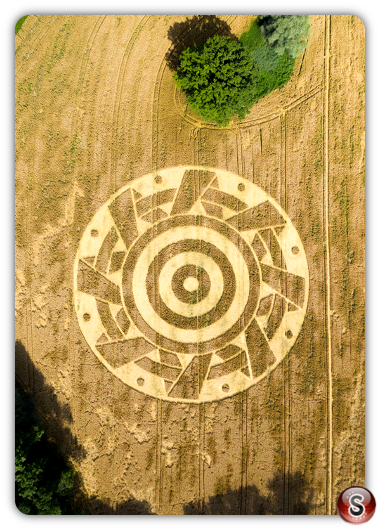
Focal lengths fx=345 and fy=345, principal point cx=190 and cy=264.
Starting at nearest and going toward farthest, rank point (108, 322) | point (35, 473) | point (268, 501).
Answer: point (35, 473)
point (268, 501)
point (108, 322)

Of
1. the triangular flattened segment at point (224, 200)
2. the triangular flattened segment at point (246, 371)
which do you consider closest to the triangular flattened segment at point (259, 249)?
the triangular flattened segment at point (224, 200)

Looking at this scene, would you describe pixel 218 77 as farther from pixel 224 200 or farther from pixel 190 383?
pixel 190 383

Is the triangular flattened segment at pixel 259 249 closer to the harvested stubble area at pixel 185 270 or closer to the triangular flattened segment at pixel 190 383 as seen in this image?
the harvested stubble area at pixel 185 270

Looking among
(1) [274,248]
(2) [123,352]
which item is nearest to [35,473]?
(2) [123,352]

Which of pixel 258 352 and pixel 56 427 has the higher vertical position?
pixel 258 352

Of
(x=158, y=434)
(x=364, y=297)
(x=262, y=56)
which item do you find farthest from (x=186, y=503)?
(x=262, y=56)

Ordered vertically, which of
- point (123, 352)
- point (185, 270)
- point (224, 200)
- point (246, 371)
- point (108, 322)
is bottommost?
point (246, 371)

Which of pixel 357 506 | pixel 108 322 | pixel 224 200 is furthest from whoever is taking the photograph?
pixel 224 200

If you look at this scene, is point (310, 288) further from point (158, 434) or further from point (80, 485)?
point (80, 485)
